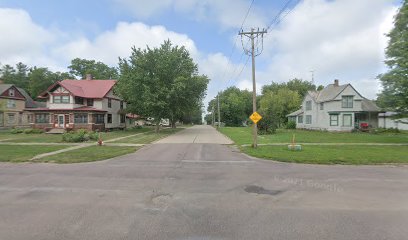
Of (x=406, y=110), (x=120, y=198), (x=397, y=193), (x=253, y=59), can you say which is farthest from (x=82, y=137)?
(x=406, y=110)

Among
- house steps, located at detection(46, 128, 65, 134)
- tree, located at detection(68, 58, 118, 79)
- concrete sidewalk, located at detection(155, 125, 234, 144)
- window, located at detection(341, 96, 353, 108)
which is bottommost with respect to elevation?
concrete sidewalk, located at detection(155, 125, 234, 144)

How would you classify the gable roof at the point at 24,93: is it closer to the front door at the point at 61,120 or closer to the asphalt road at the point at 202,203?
the front door at the point at 61,120

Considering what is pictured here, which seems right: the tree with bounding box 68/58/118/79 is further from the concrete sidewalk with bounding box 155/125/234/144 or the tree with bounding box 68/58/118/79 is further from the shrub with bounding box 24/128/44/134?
the concrete sidewalk with bounding box 155/125/234/144

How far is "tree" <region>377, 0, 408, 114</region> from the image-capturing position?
2134 centimetres

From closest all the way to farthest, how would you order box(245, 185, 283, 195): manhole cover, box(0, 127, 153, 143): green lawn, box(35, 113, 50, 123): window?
box(245, 185, 283, 195): manhole cover, box(0, 127, 153, 143): green lawn, box(35, 113, 50, 123): window

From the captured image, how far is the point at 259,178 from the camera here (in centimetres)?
914

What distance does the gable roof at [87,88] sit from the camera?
36875 millimetres

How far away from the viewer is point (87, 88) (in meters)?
41.5

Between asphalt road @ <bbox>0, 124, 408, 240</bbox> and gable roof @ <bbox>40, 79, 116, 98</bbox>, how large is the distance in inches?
1166

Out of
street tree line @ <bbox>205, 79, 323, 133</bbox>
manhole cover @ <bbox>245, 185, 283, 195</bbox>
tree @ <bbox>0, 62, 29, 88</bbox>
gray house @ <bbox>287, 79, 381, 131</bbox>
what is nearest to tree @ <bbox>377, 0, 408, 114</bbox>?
gray house @ <bbox>287, 79, 381, 131</bbox>

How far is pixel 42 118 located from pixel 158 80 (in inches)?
696

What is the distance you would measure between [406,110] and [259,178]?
1993 centimetres

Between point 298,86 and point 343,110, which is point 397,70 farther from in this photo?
point 298,86

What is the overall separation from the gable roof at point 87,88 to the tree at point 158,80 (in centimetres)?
274
